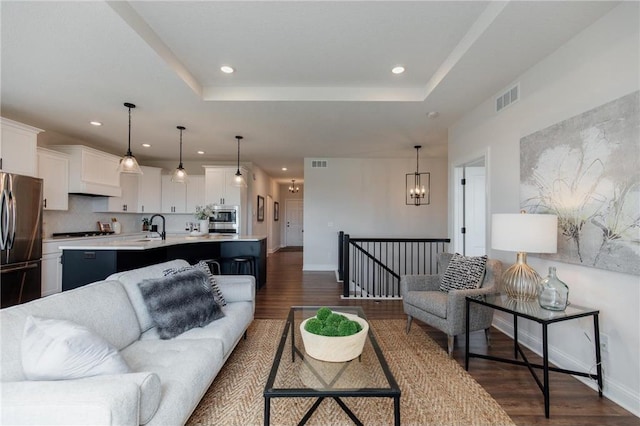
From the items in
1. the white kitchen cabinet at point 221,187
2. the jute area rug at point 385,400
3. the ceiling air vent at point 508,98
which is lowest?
the jute area rug at point 385,400

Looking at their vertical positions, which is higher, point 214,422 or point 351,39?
point 351,39

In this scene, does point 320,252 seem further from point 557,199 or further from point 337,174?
point 557,199

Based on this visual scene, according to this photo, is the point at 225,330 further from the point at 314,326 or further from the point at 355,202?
the point at 355,202

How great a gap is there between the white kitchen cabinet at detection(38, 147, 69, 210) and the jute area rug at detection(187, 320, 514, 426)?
4.36 metres

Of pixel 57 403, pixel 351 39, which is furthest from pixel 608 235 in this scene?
pixel 57 403

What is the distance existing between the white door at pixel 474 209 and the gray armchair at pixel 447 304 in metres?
1.56

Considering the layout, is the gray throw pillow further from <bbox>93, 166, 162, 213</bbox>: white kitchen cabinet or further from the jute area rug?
<bbox>93, 166, 162, 213</bbox>: white kitchen cabinet

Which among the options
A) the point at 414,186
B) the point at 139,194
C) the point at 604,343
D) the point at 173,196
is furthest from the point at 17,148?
the point at 414,186

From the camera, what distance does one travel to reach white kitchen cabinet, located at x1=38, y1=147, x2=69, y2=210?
4.68 metres

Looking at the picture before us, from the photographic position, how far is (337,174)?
718 centimetres

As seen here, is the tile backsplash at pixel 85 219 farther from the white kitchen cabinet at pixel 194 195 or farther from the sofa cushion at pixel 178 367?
the sofa cushion at pixel 178 367

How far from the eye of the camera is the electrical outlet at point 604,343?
6.99 feet

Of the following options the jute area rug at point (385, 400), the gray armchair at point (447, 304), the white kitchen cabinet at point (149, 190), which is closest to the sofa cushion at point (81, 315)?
the jute area rug at point (385, 400)

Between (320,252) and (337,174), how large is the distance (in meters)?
1.93
